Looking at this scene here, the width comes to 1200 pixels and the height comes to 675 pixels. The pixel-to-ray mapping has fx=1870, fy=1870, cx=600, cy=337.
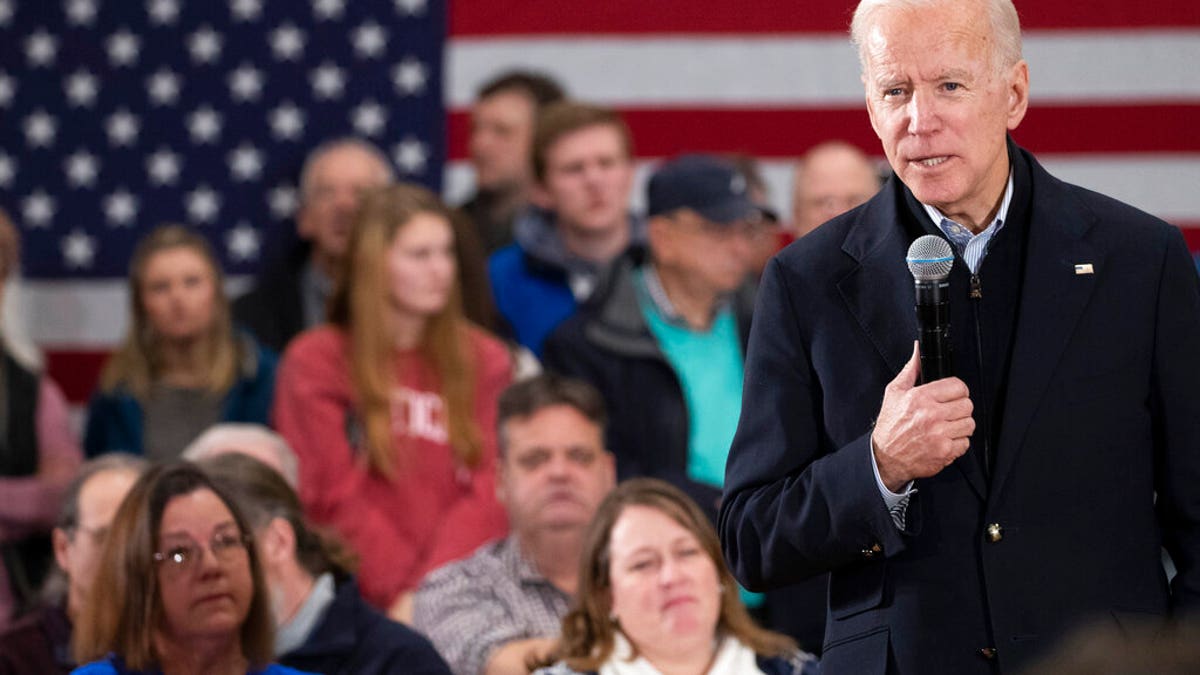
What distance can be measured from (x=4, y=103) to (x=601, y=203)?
256 centimetres

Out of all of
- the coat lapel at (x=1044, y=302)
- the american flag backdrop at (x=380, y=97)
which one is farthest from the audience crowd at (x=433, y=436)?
the coat lapel at (x=1044, y=302)

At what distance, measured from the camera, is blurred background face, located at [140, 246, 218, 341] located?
18.5 ft

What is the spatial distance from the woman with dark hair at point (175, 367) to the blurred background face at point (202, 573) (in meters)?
2.07

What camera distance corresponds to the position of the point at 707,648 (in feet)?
12.8

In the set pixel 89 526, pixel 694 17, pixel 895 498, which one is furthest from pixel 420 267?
pixel 895 498

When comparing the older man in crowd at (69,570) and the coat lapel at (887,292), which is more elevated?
the coat lapel at (887,292)

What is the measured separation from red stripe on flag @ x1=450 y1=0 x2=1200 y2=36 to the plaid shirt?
9.11 ft

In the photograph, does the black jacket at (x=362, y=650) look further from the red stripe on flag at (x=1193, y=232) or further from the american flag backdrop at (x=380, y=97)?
the red stripe on flag at (x=1193, y=232)

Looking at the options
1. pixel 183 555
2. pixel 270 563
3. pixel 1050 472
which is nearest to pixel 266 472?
pixel 270 563

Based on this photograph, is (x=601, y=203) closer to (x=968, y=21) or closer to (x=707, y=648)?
Result: (x=707, y=648)

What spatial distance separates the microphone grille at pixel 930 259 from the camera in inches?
83.3

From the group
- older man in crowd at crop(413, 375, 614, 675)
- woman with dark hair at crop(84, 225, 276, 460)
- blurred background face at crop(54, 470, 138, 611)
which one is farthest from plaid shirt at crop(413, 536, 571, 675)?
woman with dark hair at crop(84, 225, 276, 460)

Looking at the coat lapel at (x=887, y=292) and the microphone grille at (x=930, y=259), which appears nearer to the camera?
the microphone grille at (x=930, y=259)

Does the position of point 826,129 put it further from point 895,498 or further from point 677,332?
point 895,498
